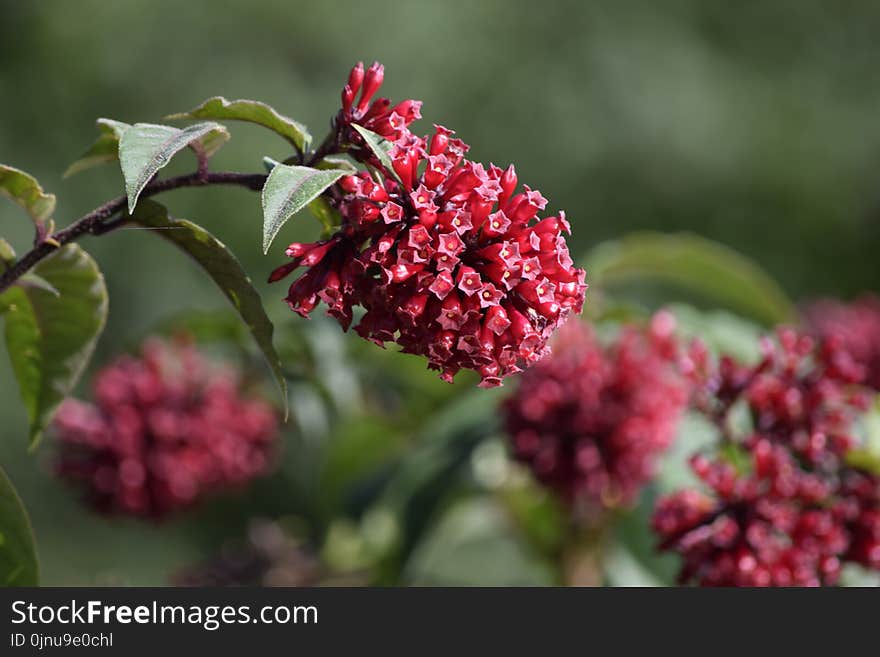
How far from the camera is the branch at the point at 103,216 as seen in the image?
134cm

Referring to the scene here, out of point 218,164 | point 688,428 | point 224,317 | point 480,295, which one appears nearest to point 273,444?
point 224,317

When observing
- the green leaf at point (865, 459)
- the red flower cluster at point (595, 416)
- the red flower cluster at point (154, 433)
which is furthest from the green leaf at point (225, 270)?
the red flower cluster at point (154, 433)

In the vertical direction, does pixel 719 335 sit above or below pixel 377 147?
above

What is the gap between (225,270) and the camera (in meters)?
1.38

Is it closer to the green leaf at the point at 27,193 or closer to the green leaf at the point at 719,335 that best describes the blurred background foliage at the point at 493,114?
the green leaf at the point at 719,335

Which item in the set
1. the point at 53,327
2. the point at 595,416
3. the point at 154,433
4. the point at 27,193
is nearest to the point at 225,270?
the point at 27,193

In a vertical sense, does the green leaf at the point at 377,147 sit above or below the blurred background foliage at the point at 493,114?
below

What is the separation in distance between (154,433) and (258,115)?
1790mm

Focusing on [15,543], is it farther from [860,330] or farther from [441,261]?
[860,330]

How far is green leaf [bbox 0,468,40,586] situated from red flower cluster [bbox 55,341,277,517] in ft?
4.59

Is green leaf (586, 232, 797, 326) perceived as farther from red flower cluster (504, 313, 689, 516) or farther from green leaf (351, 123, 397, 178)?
green leaf (351, 123, 397, 178)

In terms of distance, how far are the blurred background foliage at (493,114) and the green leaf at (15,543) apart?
3928 millimetres

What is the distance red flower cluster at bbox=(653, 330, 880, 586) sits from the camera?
168 centimetres

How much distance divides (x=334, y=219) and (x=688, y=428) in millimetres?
1399
